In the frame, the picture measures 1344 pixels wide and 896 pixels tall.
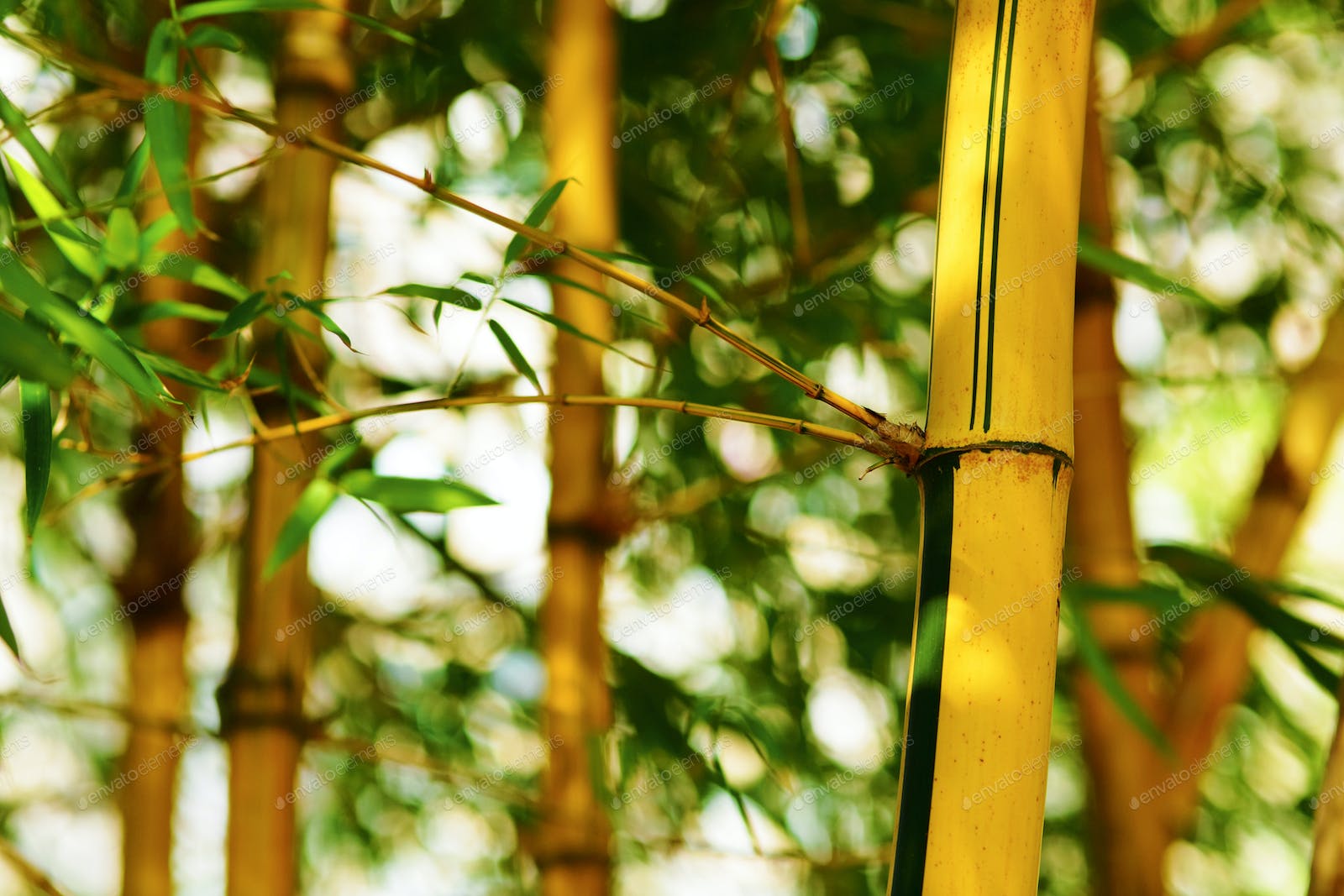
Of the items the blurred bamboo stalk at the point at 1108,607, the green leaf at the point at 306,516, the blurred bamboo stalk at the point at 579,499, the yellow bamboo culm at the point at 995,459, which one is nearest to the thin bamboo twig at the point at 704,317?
the yellow bamboo culm at the point at 995,459

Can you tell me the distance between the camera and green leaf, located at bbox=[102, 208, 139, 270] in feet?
2.10

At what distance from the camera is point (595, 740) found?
966 millimetres

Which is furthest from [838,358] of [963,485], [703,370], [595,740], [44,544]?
[44,544]

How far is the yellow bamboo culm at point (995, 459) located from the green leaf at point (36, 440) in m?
0.38

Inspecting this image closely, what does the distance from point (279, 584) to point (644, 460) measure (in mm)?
446

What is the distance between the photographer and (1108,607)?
3.72ft

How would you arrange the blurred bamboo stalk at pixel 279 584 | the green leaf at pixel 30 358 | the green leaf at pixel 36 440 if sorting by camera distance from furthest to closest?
the blurred bamboo stalk at pixel 279 584 → the green leaf at pixel 36 440 → the green leaf at pixel 30 358

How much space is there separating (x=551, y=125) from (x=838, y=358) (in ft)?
1.58

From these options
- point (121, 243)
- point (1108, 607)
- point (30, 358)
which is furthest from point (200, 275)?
point (1108, 607)

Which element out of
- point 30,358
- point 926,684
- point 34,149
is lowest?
point 926,684

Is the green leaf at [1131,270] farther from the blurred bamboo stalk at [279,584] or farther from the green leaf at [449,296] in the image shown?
the blurred bamboo stalk at [279,584]

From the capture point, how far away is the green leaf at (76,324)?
468 mm

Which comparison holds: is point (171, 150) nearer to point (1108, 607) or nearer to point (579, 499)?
point (579, 499)

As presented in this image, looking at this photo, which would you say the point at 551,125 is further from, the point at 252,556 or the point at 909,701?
the point at 909,701
